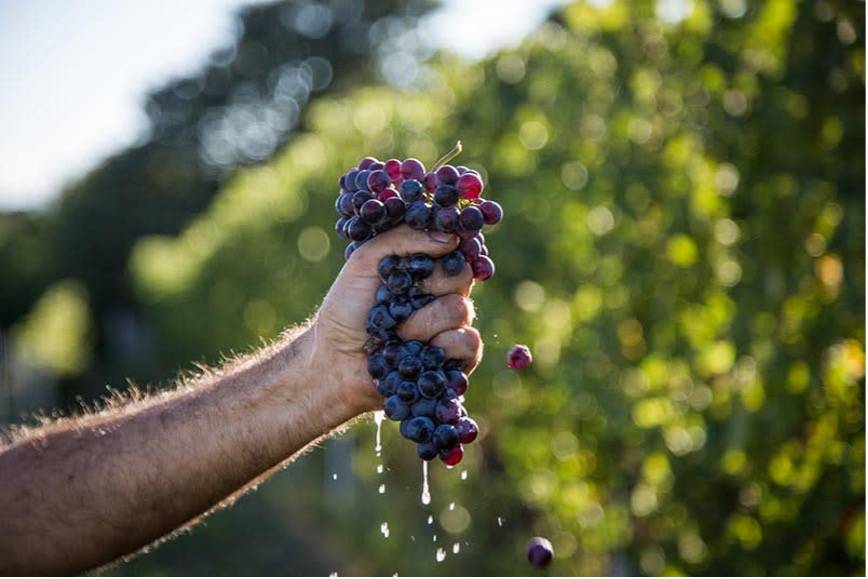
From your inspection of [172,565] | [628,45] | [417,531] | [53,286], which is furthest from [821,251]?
[53,286]

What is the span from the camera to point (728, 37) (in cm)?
412

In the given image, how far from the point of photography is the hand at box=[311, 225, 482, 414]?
1.96 m

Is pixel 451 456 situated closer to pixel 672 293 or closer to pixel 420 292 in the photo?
pixel 420 292

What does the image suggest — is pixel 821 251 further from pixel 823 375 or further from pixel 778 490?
pixel 778 490

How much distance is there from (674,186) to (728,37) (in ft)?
2.14

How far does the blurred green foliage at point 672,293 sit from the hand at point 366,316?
2.11m

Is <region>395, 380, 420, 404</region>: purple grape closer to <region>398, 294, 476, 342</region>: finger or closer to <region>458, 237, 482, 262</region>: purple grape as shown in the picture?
<region>398, 294, 476, 342</region>: finger

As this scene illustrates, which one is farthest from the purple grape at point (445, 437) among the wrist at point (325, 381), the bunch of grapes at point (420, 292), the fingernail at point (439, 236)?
the fingernail at point (439, 236)

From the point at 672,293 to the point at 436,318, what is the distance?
2.72m

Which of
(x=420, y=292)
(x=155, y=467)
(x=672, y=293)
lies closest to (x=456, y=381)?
(x=420, y=292)

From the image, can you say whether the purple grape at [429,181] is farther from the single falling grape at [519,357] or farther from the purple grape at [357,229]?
the single falling grape at [519,357]

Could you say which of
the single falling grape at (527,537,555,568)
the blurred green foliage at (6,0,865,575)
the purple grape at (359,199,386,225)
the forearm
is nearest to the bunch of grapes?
the purple grape at (359,199,386,225)

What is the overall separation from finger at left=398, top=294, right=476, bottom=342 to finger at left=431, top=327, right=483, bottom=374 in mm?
12

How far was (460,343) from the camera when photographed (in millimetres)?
1967
